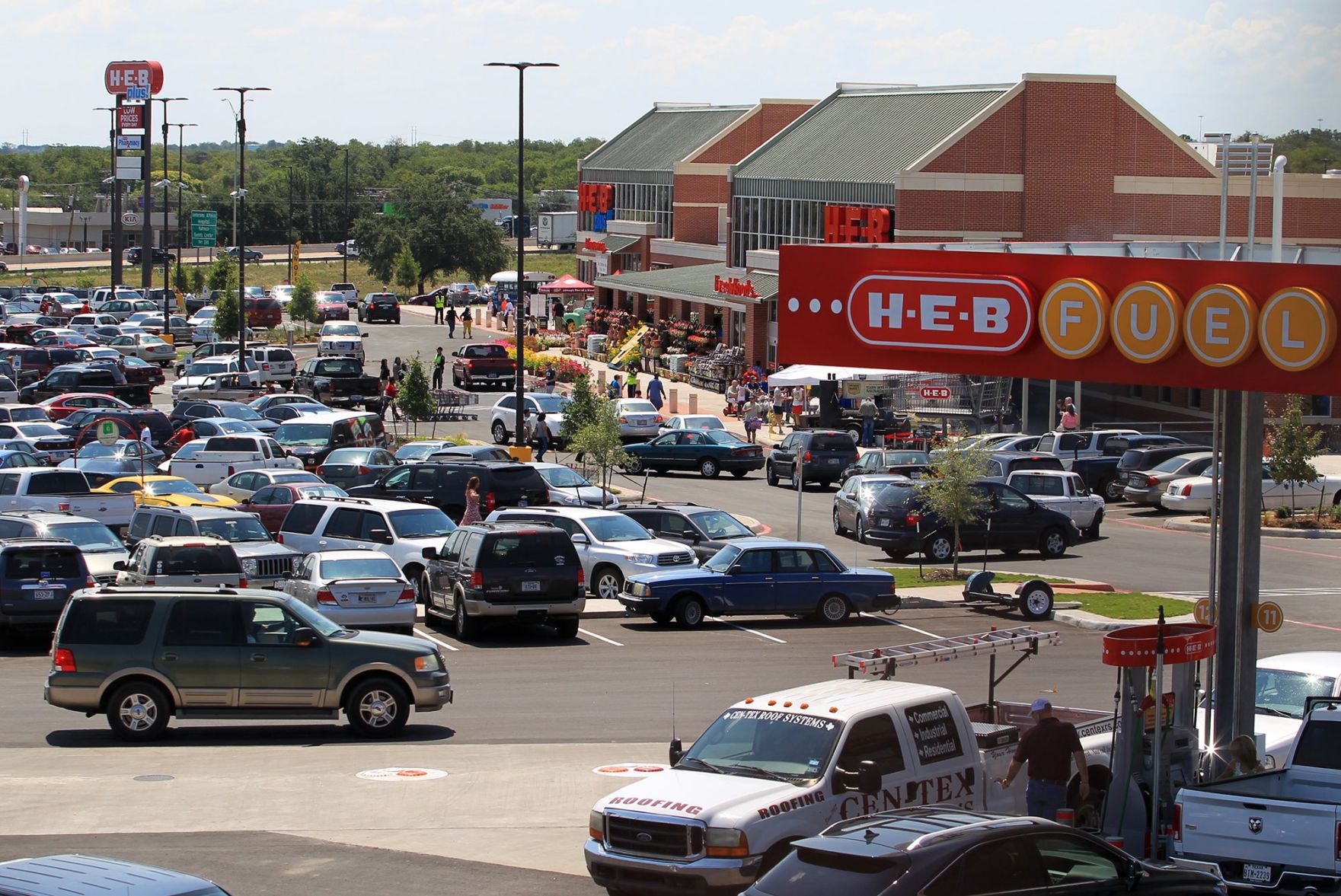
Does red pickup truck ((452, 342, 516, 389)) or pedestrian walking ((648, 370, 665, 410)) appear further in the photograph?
red pickup truck ((452, 342, 516, 389))

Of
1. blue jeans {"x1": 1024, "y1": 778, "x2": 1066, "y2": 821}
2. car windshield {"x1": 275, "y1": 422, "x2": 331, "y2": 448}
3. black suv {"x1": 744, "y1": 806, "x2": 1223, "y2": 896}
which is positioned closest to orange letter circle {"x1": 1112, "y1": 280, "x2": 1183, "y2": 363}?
blue jeans {"x1": 1024, "y1": 778, "x2": 1066, "y2": 821}

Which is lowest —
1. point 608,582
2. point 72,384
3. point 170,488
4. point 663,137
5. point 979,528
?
point 608,582

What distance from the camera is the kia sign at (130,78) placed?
119812 millimetres

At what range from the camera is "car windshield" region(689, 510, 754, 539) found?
101ft

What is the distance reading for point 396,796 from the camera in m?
15.7

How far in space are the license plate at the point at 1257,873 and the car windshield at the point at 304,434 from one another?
34.6 metres

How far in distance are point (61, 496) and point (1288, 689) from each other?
76.5 feet

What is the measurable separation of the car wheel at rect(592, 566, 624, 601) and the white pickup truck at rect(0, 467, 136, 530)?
10178mm

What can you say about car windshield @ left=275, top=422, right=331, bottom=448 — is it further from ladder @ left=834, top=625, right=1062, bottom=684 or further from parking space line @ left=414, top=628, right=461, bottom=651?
ladder @ left=834, top=625, right=1062, bottom=684

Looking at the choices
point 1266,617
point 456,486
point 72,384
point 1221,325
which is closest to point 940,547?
point 456,486

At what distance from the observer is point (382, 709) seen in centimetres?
1858

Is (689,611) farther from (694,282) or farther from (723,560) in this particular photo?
(694,282)

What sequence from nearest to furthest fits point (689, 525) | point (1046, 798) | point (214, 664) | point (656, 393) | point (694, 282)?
point (1046, 798), point (214, 664), point (689, 525), point (656, 393), point (694, 282)

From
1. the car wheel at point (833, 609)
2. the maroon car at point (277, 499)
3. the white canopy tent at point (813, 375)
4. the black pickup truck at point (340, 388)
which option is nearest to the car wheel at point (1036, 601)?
the car wheel at point (833, 609)
